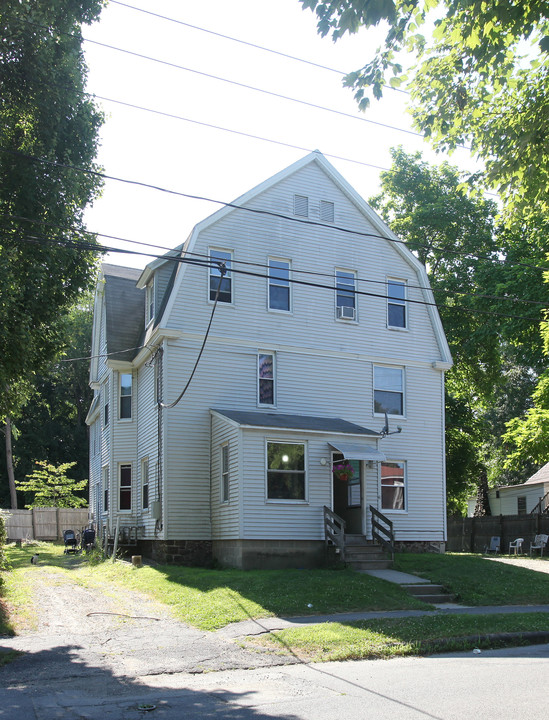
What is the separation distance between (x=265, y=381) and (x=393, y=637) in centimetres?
1112

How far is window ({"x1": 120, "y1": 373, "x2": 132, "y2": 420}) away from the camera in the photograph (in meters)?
24.3

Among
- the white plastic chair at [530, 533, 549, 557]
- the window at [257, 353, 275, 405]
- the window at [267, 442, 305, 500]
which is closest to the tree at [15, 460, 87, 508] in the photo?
the window at [257, 353, 275, 405]

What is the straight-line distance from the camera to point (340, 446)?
61.7ft

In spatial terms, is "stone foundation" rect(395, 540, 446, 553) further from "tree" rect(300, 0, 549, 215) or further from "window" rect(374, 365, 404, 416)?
"tree" rect(300, 0, 549, 215)

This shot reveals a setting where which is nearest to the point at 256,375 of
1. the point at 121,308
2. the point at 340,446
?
the point at 340,446

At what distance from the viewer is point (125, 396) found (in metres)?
24.4

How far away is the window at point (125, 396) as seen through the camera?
2434cm

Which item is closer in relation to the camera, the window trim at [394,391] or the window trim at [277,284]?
the window trim at [277,284]

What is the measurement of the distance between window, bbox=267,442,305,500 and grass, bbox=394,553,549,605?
10.3ft

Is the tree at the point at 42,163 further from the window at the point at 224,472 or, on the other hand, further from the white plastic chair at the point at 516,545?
the white plastic chair at the point at 516,545

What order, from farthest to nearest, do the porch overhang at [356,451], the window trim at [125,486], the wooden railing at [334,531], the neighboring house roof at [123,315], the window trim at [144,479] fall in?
the window trim at [125,486] < the neighboring house roof at [123,315] < the window trim at [144,479] < the porch overhang at [356,451] < the wooden railing at [334,531]

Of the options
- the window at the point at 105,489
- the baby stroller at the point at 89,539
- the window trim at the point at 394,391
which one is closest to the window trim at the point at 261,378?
the window trim at the point at 394,391

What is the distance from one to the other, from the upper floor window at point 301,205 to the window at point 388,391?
5.32m

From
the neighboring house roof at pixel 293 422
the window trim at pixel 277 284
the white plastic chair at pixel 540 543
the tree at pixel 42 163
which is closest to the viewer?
the tree at pixel 42 163
